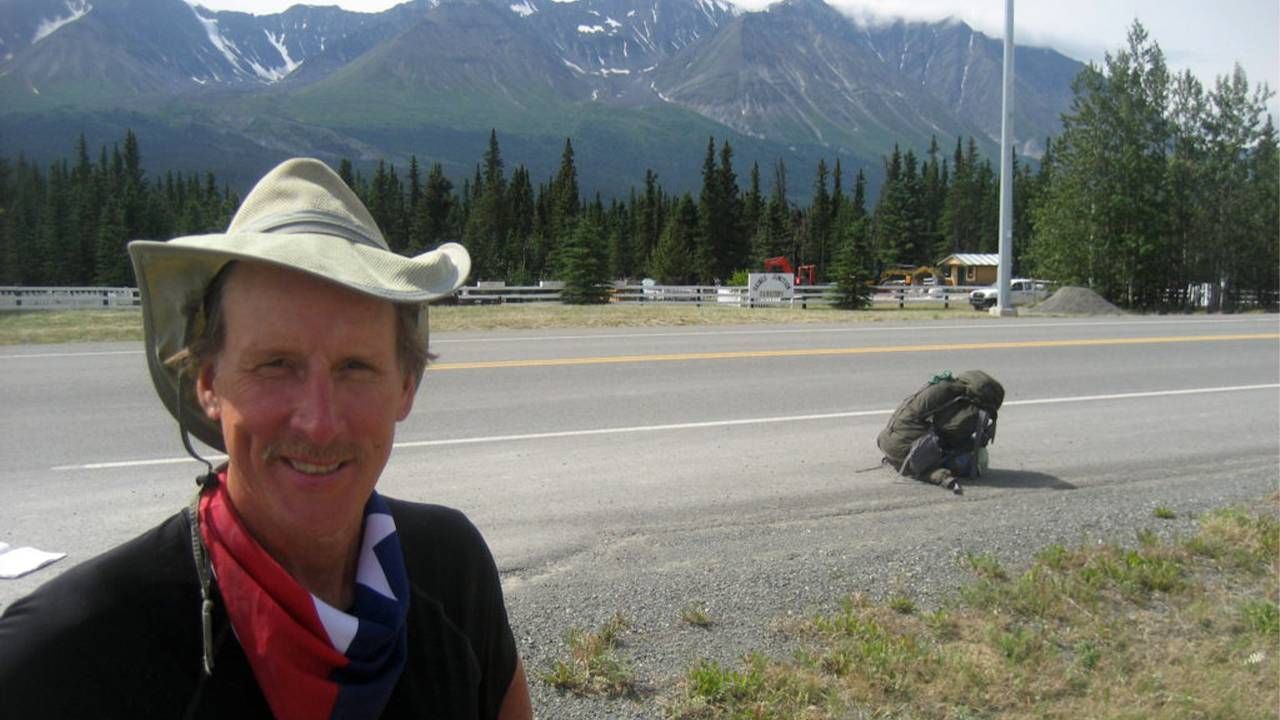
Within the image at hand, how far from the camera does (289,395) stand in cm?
173

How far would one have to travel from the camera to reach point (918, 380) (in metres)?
12.8

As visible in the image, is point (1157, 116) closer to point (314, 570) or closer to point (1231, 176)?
point (1231, 176)

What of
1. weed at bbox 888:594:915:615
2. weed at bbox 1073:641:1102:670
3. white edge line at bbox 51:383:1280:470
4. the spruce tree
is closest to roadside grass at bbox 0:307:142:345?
white edge line at bbox 51:383:1280:470

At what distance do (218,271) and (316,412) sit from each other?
0.30 m

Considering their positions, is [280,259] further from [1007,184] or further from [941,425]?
[1007,184]

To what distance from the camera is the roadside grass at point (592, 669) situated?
12.6ft

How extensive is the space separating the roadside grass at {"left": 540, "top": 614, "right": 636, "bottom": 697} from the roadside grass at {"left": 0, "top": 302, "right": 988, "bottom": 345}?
15116mm

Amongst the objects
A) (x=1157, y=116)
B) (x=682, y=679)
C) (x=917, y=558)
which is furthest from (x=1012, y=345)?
(x=1157, y=116)

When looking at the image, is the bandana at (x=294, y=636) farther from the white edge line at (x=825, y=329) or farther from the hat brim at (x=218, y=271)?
the white edge line at (x=825, y=329)

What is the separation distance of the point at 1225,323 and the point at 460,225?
277 ft

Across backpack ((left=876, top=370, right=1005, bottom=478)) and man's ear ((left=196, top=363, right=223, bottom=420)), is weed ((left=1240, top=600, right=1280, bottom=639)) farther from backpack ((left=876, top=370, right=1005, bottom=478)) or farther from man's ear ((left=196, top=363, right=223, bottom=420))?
man's ear ((left=196, top=363, right=223, bottom=420))

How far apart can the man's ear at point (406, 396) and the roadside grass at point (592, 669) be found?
2.13 metres

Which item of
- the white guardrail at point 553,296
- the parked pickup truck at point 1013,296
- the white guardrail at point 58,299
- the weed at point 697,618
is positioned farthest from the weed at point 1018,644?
the parked pickup truck at point 1013,296

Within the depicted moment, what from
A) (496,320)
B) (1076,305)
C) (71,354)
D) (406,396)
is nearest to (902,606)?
(406,396)
